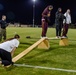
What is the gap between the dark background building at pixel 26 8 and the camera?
7212 cm

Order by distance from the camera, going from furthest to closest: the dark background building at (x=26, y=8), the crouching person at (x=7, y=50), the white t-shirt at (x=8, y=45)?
→ the dark background building at (x=26, y=8)
the white t-shirt at (x=8, y=45)
the crouching person at (x=7, y=50)

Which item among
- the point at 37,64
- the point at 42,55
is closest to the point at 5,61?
the point at 37,64

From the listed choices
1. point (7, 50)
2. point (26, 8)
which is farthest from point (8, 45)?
point (26, 8)

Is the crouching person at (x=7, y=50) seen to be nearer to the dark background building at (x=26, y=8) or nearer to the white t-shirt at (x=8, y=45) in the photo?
the white t-shirt at (x=8, y=45)

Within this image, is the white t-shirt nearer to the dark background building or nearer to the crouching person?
the crouching person

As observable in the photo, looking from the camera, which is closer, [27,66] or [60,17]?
[27,66]

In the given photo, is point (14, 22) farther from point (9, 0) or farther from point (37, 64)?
point (37, 64)

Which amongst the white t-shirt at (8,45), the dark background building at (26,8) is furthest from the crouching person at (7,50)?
the dark background building at (26,8)

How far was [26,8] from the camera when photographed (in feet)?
244

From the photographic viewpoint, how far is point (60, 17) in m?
21.0

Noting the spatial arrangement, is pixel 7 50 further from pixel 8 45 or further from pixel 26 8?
pixel 26 8

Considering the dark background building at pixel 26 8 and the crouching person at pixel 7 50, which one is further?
the dark background building at pixel 26 8

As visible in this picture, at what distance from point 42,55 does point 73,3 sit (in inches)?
2357

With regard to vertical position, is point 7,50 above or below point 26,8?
above
